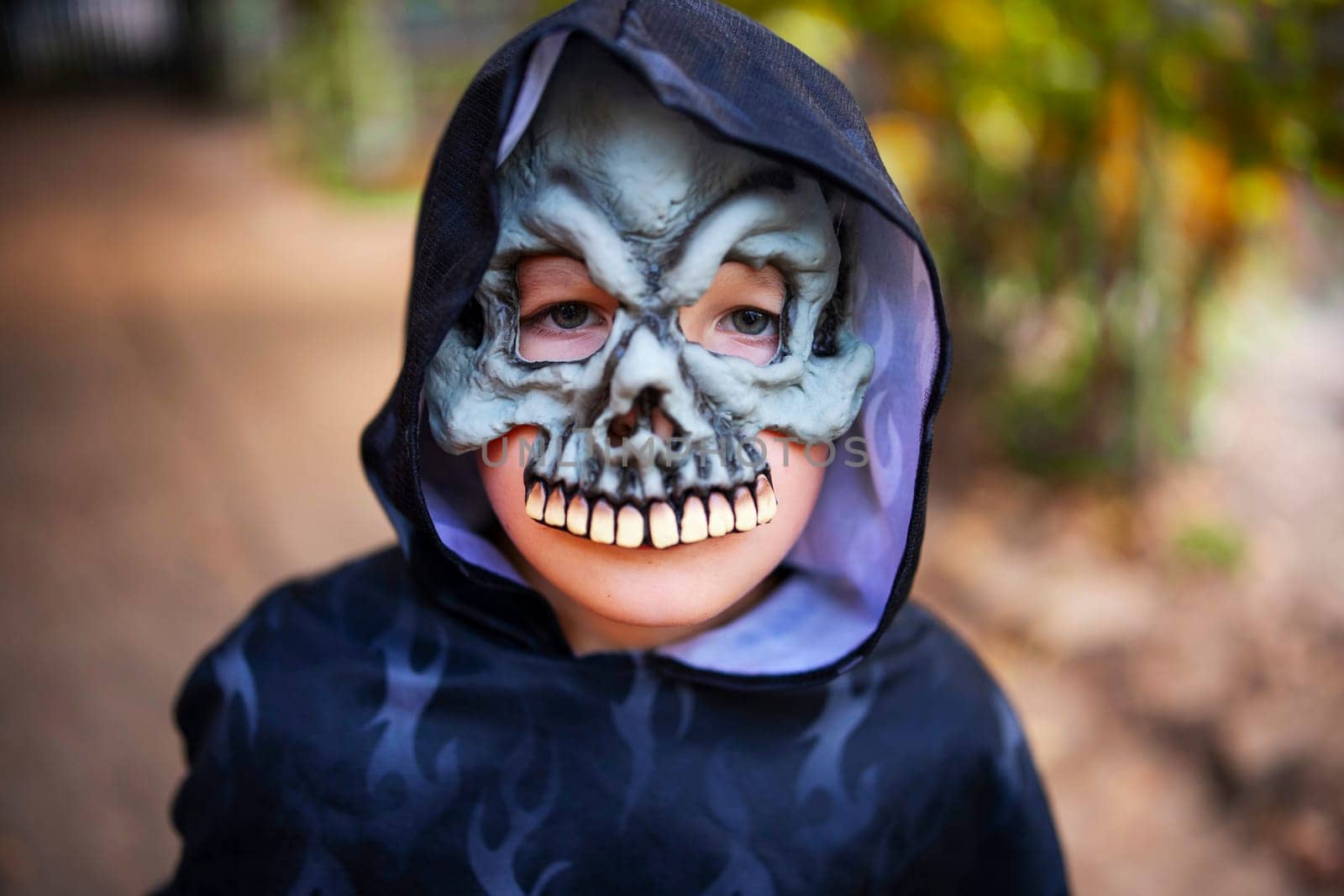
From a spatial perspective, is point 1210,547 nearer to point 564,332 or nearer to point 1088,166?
point 1088,166

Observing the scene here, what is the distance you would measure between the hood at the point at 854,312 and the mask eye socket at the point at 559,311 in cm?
8

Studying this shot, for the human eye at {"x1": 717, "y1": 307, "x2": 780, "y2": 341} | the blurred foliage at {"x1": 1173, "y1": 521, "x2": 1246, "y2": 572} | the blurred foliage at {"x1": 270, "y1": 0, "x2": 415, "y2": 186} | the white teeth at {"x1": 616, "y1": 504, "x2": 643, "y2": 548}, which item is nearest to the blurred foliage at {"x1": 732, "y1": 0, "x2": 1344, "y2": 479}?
the blurred foliage at {"x1": 1173, "y1": 521, "x2": 1246, "y2": 572}

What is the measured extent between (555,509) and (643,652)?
0.30 metres

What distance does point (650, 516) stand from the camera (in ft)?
3.70

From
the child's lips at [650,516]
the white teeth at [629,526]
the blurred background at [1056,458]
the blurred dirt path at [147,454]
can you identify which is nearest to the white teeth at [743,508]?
the child's lips at [650,516]

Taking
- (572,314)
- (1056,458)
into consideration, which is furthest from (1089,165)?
(572,314)

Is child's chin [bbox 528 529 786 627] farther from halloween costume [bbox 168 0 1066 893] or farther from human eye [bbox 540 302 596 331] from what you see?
human eye [bbox 540 302 596 331]

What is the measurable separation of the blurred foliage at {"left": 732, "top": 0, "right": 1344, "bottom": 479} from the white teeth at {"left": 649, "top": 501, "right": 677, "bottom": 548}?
7.90ft

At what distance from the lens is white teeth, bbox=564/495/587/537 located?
1141mm

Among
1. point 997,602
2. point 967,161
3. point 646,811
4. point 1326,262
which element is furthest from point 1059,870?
point 1326,262

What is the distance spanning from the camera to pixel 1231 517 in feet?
12.8

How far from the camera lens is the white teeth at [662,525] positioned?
113cm

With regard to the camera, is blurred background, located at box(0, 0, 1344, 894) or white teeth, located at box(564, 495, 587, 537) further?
blurred background, located at box(0, 0, 1344, 894)

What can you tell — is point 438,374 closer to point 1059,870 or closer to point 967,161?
point 1059,870
